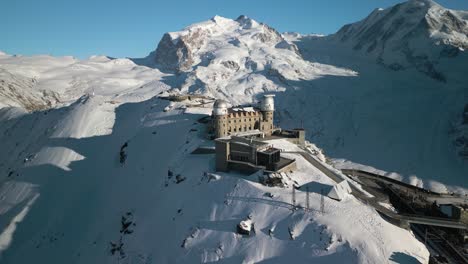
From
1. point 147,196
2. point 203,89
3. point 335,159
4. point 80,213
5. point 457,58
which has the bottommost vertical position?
point 335,159

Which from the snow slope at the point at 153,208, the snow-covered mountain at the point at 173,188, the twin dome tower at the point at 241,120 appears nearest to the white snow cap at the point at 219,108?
the twin dome tower at the point at 241,120

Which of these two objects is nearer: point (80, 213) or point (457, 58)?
point (80, 213)

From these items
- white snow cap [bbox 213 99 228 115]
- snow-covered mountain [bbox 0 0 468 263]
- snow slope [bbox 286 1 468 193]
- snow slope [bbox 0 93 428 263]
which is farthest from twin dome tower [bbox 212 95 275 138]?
snow slope [bbox 286 1 468 193]

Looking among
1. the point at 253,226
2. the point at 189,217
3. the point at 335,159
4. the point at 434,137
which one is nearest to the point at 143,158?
the point at 189,217

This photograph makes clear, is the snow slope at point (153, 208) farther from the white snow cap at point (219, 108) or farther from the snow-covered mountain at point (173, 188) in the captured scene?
the white snow cap at point (219, 108)

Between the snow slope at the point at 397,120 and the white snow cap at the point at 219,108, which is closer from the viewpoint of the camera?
the white snow cap at the point at 219,108

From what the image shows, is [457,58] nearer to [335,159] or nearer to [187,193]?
[335,159]

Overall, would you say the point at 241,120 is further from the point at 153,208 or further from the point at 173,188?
the point at 153,208

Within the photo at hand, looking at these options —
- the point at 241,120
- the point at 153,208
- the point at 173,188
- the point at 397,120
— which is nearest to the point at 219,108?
the point at 241,120

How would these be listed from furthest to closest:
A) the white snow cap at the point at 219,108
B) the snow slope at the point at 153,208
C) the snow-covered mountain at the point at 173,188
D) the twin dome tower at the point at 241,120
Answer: the twin dome tower at the point at 241,120 → the white snow cap at the point at 219,108 → the snow-covered mountain at the point at 173,188 → the snow slope at the point at 153,208
